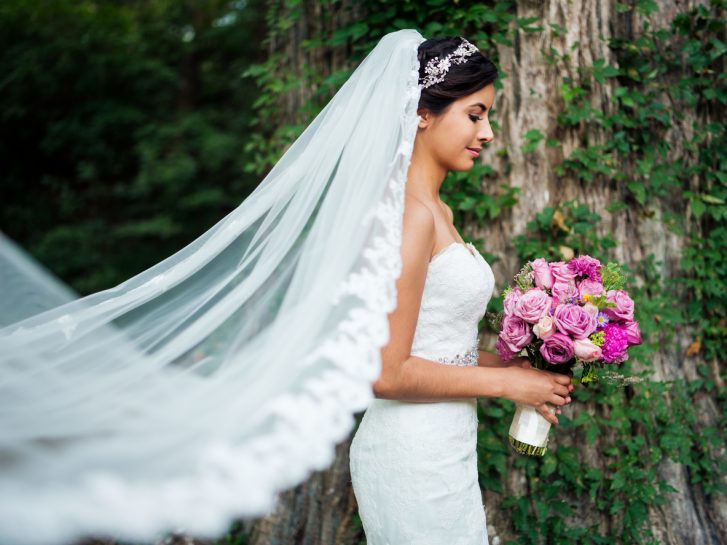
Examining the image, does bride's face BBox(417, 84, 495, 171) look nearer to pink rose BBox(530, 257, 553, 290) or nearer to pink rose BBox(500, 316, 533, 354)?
pink rose BBox(530, 257, 553, 290)

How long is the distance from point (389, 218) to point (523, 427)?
93cm

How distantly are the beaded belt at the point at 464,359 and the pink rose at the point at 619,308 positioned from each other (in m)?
0.43

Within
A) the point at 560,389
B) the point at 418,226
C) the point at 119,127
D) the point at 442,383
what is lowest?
the point at 119,127

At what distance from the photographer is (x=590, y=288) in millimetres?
2119

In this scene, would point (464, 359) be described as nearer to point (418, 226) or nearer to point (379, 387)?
point (379, 387)

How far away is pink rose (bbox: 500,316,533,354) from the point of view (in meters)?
2.13

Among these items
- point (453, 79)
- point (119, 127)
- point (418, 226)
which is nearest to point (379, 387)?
point (418, 226)

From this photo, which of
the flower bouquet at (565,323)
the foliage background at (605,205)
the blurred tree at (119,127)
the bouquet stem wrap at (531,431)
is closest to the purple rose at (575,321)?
the flower bouquet at (565,323)

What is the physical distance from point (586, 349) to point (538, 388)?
212mm

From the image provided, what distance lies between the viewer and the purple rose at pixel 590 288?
2.11 meters

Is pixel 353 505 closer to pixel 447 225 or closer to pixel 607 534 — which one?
pixel 607 534

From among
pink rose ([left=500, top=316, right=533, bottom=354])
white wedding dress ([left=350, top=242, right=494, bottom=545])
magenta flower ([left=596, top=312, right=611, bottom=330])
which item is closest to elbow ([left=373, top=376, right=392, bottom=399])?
white wedding dress ([left=350, top=242, right=494, bottom=545])

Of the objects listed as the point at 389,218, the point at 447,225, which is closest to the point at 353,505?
the point at 447,225

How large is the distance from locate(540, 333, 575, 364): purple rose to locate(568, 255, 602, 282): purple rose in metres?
0.26
